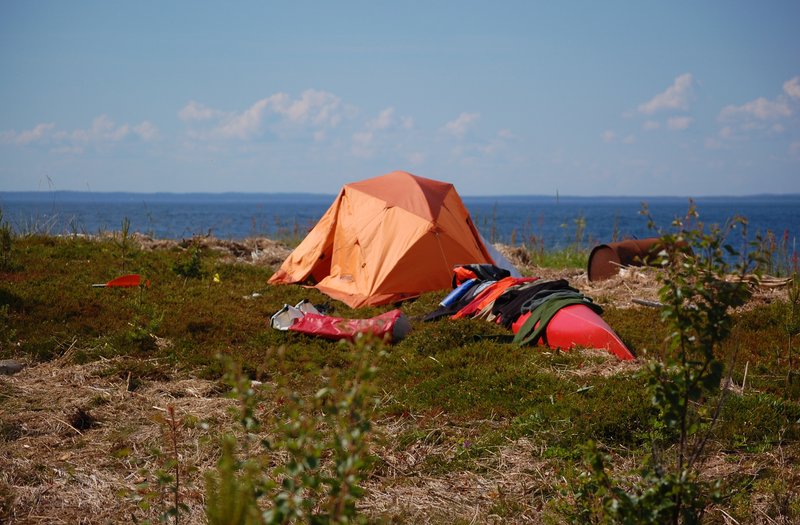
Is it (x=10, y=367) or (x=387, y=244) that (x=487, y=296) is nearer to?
(x=387, y=244)

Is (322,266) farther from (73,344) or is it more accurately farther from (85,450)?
(85,450)

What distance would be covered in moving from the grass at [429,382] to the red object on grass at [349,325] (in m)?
0.16

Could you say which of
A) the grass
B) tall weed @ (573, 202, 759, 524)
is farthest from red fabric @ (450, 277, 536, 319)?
tall weed @ (573, 202, 759, 524)

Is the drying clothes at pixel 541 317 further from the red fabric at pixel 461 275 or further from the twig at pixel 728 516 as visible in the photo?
the twig at pixel 728 516

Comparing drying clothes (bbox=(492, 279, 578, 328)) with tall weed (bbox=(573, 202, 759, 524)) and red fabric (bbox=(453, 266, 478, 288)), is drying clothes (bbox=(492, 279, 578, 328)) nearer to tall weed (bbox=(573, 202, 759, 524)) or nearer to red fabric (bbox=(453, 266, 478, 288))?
red fabric (bbox=(453, 266, 478, 288))

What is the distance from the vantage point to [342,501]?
2.50 meters

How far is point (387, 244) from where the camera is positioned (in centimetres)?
1038

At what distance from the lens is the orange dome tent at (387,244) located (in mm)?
10141

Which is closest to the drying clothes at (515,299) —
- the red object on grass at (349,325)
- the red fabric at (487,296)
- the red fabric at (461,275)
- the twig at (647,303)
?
the red fabric at (487,296)

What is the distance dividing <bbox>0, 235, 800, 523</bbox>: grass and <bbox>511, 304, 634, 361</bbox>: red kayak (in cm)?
24

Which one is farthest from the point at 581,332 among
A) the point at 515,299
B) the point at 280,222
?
the point at 280,222

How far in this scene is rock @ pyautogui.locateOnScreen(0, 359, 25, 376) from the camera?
6288 mm

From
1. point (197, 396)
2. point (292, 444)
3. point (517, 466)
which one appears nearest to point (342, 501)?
point (292, 444)

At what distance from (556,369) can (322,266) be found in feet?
18.8
